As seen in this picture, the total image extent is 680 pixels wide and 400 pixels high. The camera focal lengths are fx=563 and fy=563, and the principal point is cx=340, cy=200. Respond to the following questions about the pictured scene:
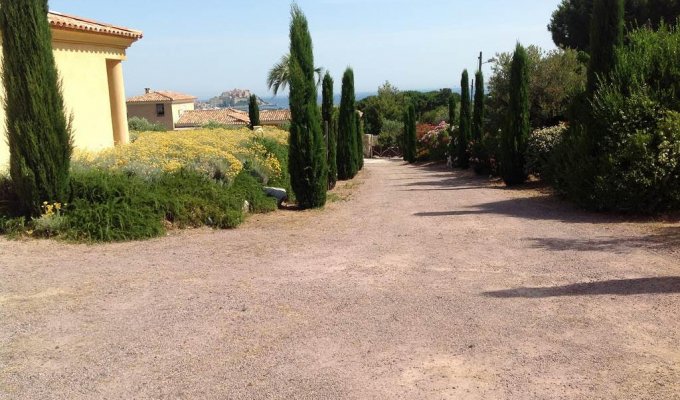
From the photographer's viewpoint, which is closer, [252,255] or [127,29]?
[252,255]

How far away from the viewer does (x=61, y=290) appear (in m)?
5.76

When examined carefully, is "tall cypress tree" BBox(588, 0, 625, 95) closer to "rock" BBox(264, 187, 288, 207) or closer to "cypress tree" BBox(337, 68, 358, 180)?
"rock" BBox(264, 187, 288, 207)

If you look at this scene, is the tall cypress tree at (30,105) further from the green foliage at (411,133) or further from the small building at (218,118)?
the small building at (218,118)

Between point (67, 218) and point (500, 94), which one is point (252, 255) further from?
point (500, 94)

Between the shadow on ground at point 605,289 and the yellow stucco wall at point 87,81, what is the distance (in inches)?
413

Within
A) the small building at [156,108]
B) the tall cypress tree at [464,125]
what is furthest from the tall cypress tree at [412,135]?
the small building at [156,108]

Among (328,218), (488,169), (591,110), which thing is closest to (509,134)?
(488,169)

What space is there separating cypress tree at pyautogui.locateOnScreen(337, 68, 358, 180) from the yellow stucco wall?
10706 millimetres

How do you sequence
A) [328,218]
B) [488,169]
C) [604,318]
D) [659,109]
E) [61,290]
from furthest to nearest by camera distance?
[488,169] < [328,218] < [659,109] < [61,290] < [604,318]

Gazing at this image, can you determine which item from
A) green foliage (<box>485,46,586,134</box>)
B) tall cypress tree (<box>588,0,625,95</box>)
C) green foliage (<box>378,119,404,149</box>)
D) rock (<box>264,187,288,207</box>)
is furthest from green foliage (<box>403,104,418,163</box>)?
rock (<box>264,187,288,207</box>)

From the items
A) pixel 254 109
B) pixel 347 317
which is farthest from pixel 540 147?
pixel 254 109

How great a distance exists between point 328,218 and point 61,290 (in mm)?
5865

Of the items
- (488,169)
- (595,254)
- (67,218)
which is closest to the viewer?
(595,254)

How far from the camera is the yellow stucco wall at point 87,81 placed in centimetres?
1287
